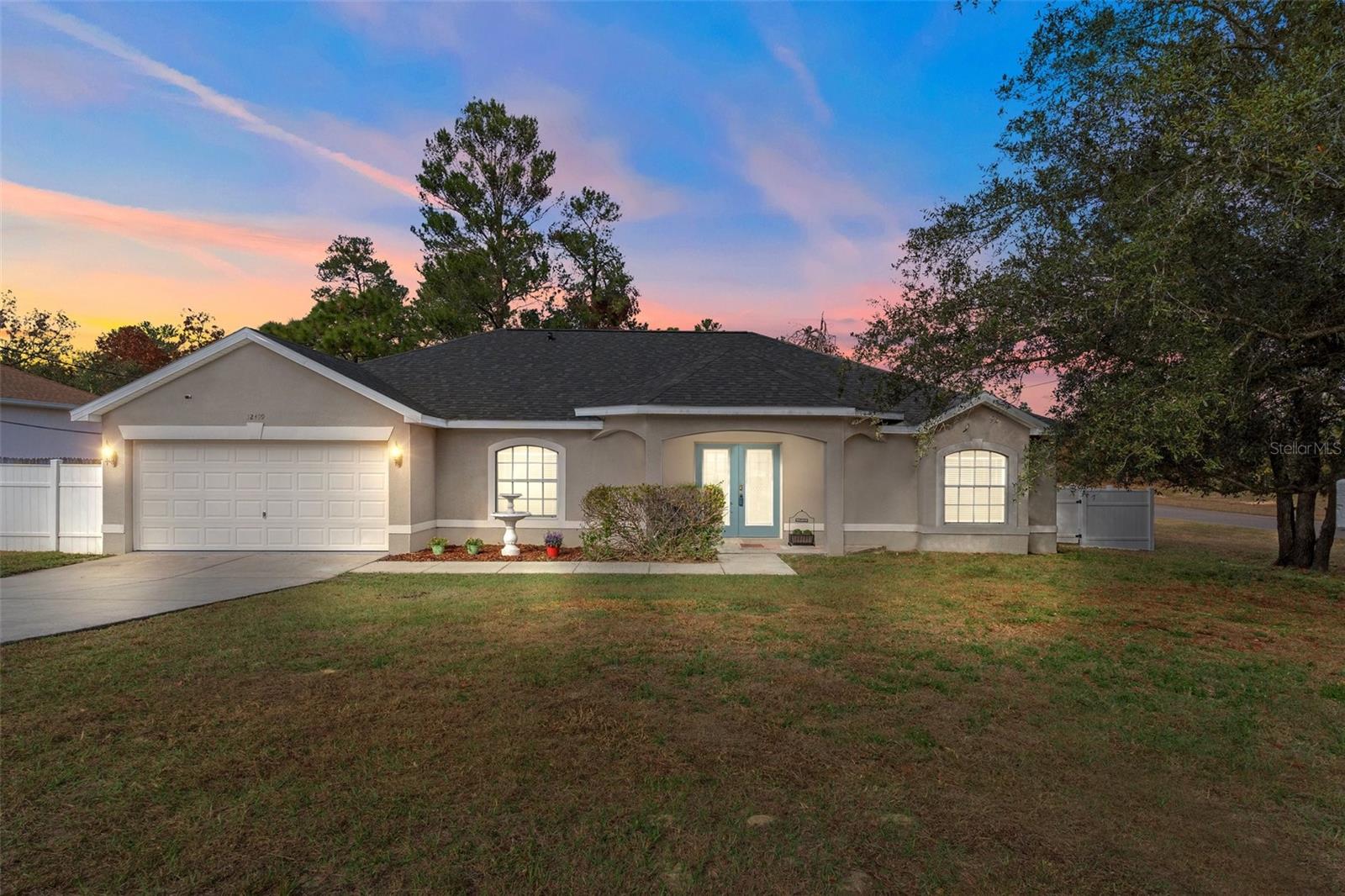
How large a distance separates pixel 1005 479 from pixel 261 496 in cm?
1556

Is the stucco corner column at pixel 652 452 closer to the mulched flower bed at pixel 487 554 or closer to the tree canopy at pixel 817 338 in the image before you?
the mulched flower bed at pixel 487 554

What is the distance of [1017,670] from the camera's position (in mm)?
6137

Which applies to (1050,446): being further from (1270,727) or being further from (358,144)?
(358,144)

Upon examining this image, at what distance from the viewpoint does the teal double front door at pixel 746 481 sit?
610 inches

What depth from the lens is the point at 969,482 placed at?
1433 centimetres

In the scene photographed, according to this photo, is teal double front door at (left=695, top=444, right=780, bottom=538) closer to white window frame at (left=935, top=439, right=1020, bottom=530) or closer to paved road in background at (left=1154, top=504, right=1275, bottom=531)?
white window frame at (left=935, top=439, right=1020, bottom=530)

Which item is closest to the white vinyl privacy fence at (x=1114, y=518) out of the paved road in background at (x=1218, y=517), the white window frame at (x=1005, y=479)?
the white window frame at (x=1005, y=479)

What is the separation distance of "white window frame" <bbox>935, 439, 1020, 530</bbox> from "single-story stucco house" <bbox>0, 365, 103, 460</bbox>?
22.9 m

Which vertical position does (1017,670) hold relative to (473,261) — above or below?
below

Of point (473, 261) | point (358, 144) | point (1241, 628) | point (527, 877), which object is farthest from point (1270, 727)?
point (473, 261)

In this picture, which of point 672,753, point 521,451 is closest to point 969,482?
point 521,451

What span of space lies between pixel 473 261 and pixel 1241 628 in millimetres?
26335

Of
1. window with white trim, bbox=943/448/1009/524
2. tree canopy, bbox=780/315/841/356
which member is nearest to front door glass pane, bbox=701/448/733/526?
window with white trim, bbox=943/448/1009/524

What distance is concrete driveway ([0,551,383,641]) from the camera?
25.6 feet
